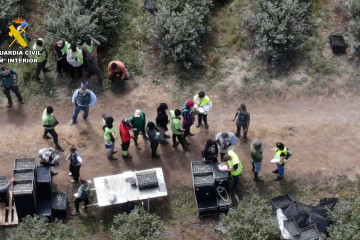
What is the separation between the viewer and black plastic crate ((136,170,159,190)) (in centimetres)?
1798

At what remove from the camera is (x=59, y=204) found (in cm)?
1817

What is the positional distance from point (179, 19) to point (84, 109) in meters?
4.63

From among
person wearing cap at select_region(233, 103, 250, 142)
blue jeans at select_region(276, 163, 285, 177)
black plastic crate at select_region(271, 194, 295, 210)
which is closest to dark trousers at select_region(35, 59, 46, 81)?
person wearing cap at select_region(233, 103, 250, 142)

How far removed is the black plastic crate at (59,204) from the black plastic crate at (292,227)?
5914 mm

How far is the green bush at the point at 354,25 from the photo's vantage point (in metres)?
21.6

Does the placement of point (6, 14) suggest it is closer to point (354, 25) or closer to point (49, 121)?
point (49, 121)

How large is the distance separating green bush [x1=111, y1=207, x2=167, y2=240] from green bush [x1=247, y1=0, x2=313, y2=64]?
7188 millimetres

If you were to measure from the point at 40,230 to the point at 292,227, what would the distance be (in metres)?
6.48

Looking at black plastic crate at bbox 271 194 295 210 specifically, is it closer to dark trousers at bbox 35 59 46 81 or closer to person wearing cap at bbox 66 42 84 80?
person wearing cap at bbox 66 42 84 80

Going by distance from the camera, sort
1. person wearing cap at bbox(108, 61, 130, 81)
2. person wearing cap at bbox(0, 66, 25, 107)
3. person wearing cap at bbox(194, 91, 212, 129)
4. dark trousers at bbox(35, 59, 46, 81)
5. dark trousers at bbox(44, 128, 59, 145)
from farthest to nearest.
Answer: dark trousers at bbox(35, 59, 46, 81) → person wearing cap at bbox(108, 61, 130, 81) → person wearing cap at bbox(0, 66, 25, 107) → person wearing cap at bbox(194, 91, 212, 129) → dark trousers at bbox(44, 128, 59, 145)

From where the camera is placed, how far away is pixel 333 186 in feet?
61.8

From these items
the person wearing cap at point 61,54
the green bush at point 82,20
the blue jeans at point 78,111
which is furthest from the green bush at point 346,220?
the green bush at point 82,20

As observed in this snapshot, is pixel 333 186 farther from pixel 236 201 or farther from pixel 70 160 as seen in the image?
pixel 70 160

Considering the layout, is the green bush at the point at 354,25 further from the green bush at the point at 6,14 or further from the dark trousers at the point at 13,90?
the green bush at the point at 6,14
